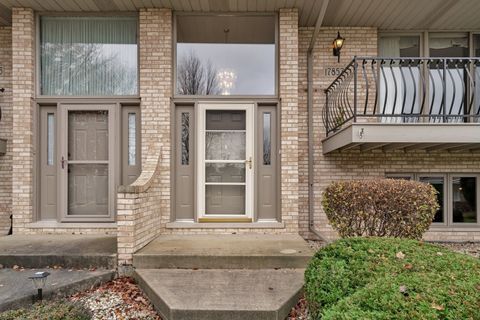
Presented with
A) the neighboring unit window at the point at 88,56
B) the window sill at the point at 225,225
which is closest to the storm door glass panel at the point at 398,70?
the window sill at the point at 225,225

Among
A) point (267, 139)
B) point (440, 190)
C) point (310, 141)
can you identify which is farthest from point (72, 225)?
point (440, 190)

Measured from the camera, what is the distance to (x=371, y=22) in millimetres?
5586

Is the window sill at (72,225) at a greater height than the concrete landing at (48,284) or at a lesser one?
greater

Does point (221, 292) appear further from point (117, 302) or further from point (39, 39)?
point (39, 39)

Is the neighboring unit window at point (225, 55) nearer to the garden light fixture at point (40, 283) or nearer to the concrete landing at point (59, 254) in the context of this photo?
the concrete landing at point (59, 254)

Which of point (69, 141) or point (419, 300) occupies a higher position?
point (69, 141)

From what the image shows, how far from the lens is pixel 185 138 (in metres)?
5.27

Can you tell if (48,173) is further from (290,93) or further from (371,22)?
(371,22)

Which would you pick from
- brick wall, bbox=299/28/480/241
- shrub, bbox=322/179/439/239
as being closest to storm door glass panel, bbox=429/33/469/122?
brick wall, bbox=299/28/480/241

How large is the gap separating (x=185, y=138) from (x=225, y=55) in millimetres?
1715

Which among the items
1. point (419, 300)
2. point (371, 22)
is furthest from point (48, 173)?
point (371, 22)

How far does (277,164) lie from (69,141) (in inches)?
143

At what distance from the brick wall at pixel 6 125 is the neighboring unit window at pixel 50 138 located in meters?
0.95

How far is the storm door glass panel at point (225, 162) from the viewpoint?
208 inches
